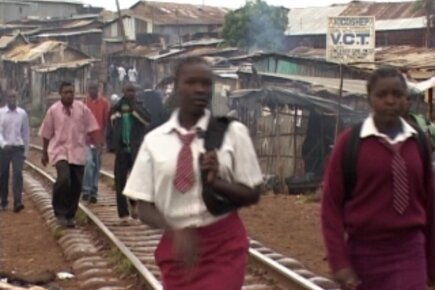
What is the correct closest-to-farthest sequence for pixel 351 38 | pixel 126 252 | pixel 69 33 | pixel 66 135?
A: pixel 126 252
pixel 66 135
pixel 351 38
pixel 69 33

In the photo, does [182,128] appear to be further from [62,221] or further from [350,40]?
[350,40]

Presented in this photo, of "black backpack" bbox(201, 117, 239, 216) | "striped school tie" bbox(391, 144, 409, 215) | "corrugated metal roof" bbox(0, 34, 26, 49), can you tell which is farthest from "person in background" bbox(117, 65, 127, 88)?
"striped school tie" bbox(391, 144, 409, 215)

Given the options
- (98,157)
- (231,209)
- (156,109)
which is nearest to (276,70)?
(156,109)

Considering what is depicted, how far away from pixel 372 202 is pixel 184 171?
0.84m

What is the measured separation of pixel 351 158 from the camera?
4473mm

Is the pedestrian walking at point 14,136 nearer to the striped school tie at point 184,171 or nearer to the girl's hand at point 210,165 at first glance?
the striped school tie at point 184,171

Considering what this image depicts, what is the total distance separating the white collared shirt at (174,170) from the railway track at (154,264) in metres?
3.57

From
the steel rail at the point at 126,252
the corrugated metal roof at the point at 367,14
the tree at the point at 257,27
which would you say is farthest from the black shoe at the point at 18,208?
the tree at the point at 257,27

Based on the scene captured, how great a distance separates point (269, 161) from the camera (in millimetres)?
18312

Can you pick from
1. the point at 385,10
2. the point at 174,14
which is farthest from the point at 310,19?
the point at 174,14

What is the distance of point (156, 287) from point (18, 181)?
6510mm

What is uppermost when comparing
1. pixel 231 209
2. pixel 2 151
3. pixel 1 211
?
pixel 231 209

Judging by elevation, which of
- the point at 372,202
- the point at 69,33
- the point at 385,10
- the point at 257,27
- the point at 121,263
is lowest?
the point at 121,263

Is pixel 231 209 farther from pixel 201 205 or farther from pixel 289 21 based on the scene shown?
pixel 289 21
